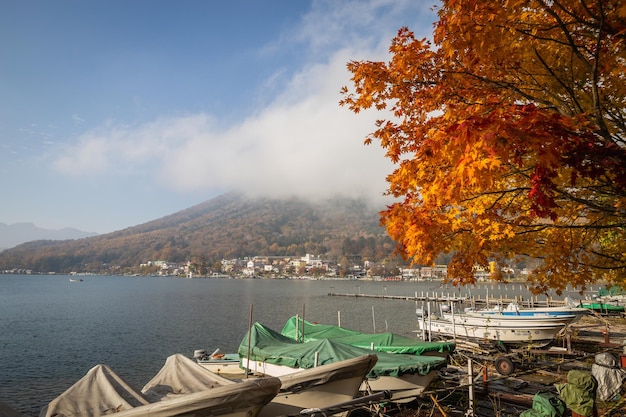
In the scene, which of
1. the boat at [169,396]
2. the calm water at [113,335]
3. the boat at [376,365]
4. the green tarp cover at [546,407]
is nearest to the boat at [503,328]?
the calm water at [113,335]

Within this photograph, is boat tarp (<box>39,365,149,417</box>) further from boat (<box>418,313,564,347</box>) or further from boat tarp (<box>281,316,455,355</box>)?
boat (<box>418,313,564,347</box>)

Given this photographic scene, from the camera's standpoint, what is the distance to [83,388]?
33.2 feet

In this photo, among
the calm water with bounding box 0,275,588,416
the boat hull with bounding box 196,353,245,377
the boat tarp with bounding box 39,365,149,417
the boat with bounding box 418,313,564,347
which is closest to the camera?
the boat tarp with bounding box 39,365,149,417

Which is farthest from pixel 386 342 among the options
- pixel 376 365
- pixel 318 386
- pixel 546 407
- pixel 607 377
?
pixel 546 407

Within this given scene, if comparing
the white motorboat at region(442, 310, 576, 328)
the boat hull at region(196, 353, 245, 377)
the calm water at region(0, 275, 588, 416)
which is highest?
the white motorboat at region(442, 310, 576, 328)

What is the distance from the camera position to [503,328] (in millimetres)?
26094

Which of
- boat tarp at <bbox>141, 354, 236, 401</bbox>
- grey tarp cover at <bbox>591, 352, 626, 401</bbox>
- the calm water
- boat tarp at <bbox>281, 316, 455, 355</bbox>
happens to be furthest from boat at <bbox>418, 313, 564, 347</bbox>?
boat tarp at <bbox>141, 354, 236, 401</bbox>

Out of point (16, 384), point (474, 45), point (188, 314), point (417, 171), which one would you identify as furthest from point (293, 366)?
point (188, 314)

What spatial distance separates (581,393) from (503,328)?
71.9 feet

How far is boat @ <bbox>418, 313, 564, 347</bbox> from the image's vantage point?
2450 centimetres

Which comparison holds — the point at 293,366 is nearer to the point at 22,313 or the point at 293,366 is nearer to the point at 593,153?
the point at 593,153

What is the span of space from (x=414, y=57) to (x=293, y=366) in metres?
12.8

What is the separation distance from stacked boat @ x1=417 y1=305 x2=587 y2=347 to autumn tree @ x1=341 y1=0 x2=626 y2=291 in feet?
62.7

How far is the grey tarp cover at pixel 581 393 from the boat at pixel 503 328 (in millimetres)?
18840
